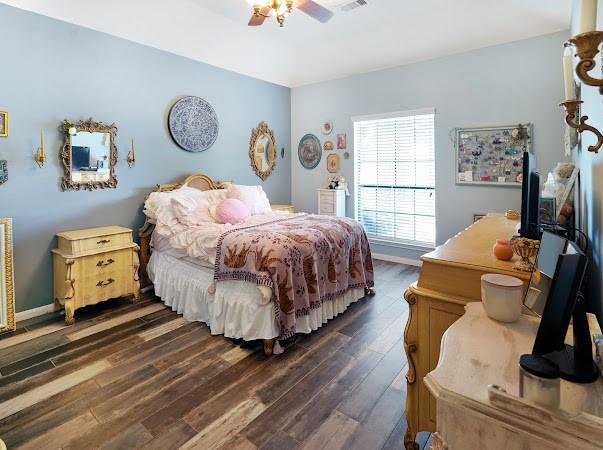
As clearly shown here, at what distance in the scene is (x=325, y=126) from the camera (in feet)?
18.2

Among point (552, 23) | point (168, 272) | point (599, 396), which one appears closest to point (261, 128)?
point (168, 272)

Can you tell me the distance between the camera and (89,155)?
3.52 meters

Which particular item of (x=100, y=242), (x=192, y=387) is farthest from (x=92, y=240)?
(x=192, y=387)

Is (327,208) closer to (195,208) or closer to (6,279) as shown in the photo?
(195,208)

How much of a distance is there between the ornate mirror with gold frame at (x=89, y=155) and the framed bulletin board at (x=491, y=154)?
13.2 ft

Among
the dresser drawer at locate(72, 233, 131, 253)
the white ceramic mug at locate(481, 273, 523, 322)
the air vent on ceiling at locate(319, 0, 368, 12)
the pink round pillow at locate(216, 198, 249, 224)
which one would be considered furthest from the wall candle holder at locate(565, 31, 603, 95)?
the dresser drawer at locate(72, 233, 131, 253)

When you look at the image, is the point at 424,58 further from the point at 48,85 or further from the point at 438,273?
the point at 48,85

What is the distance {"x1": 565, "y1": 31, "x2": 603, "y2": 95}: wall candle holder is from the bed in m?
2.06

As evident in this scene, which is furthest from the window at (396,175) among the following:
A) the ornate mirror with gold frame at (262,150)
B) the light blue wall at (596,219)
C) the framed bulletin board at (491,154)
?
the light blue wall at (596,219)

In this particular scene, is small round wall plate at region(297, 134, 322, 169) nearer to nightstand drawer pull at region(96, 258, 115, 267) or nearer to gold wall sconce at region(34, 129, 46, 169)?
nightstand drawer pull at region(96, 258, 115, 267)

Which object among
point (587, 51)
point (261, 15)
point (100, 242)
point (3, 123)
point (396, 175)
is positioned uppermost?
point (261, 15)

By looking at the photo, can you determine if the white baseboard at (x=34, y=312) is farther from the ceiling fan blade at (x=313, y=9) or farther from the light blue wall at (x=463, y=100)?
the light blue wall at (x=463, y=100)

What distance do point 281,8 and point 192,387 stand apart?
110 inches

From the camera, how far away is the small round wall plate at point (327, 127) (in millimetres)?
5489
